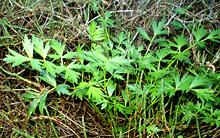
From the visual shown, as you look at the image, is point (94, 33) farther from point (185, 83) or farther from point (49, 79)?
point (185, 83)

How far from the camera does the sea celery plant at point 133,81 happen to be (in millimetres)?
1433

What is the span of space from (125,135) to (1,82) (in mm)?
627

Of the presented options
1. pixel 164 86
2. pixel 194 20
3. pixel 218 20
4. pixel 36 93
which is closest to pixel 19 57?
pixel 36 93

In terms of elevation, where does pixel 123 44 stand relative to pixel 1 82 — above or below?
above

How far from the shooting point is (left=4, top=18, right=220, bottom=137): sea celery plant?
1.43 m

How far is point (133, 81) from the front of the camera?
5.10 feet

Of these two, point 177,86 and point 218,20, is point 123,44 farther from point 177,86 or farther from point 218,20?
point 218,20

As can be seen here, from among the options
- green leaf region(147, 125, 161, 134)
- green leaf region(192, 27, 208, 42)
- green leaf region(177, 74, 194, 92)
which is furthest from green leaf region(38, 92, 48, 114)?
green leaf region(192, 27, 208, 42)

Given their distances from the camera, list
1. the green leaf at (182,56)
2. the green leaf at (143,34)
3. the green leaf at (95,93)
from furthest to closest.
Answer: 1. the green leaf at (143,34)
2. the green leaf at (182,56)
3. the green leaf at (95,93)

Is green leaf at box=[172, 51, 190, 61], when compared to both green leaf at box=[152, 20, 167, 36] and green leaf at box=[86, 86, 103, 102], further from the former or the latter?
green leaf at box=[86, 86, 103, 102]

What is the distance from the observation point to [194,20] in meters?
1.72

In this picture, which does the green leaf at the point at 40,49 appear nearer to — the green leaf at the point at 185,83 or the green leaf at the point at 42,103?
the green leaf at the point at 42,103

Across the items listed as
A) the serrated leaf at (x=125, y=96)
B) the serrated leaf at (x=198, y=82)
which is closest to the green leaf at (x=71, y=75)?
the serrated leaf at (x=125, y=96)

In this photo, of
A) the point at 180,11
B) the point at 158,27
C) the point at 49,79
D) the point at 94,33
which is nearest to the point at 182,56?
the point at 158,27
